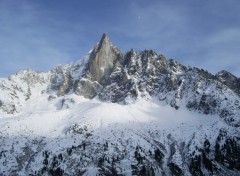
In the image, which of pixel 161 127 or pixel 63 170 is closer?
pixel 63 170

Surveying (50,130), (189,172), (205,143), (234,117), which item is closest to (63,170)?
(50,130)

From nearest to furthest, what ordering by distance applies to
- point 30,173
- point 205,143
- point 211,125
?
point 30,173, point 205,143, point 211,125

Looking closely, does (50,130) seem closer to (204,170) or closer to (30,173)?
(30,173)

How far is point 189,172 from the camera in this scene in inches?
6481

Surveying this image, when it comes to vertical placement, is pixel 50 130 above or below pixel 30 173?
above

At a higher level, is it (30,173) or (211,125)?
(211,125)

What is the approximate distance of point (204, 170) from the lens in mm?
165750

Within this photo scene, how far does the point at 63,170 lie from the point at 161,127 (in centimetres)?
5624

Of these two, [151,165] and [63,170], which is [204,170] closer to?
[151,165]

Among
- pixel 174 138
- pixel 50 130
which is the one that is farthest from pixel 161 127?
pixel 50 130

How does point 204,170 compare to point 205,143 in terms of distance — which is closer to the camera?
point 204,170

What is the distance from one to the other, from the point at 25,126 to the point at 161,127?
67512mm

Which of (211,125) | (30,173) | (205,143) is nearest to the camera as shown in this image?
(30,173)

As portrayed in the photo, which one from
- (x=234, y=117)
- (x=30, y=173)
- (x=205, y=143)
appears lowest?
(x=30, y=173)
